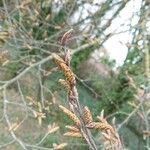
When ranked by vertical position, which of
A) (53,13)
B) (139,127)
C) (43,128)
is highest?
(53,13)

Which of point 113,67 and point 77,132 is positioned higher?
point 113,67

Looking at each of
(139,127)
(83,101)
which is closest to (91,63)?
(83,101)

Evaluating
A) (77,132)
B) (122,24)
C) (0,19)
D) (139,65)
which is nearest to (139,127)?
(139,65)

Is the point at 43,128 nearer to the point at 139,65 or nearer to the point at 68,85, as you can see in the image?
the point at 139,65

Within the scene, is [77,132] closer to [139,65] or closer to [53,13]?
[139,65]

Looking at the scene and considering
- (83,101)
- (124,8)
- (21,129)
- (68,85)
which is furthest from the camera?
(83,101)

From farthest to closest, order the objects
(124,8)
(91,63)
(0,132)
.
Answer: (91,63) → (0,132) → (124,8)

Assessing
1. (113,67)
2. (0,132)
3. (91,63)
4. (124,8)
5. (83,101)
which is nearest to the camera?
(124,8)

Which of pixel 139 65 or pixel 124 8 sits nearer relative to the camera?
pixel 124 8

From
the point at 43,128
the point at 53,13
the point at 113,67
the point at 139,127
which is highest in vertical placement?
the point at 53,13
